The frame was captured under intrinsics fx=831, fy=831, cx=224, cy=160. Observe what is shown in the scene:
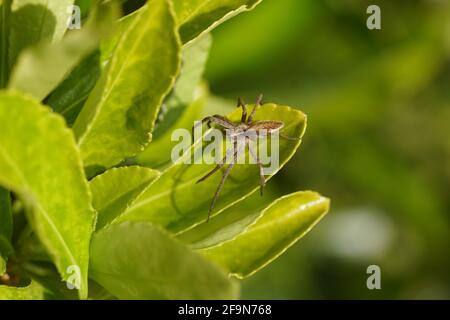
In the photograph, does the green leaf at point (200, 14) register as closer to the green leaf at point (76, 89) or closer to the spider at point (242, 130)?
the green leaf at point (76, 89)

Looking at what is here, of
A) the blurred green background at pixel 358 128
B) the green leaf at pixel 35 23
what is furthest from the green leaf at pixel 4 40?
the blurred green background at pixel 358 128

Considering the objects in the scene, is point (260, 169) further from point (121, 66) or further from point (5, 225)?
point (5, 225)

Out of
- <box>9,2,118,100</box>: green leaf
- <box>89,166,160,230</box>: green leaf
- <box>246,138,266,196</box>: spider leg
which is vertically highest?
<box>9,2,118,100</box>: green leaf

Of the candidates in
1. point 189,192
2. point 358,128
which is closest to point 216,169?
point 189,192

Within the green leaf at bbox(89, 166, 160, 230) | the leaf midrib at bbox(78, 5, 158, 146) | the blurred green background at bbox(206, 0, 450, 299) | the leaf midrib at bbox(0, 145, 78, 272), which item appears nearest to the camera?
the leaf midrib at bbox(0, 145, 78, 272)

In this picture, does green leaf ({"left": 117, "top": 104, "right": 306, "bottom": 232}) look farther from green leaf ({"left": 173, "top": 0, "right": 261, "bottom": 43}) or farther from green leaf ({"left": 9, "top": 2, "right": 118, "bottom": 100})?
green leaf ({"left": 9, "top": 2, "right": 118, "bottom": 100})

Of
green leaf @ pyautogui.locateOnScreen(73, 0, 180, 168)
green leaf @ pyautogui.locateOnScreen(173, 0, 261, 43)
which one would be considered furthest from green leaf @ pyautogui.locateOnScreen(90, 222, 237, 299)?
green leaf @ pyautogui.locateOnScreen(173, 0, 261, 43)
